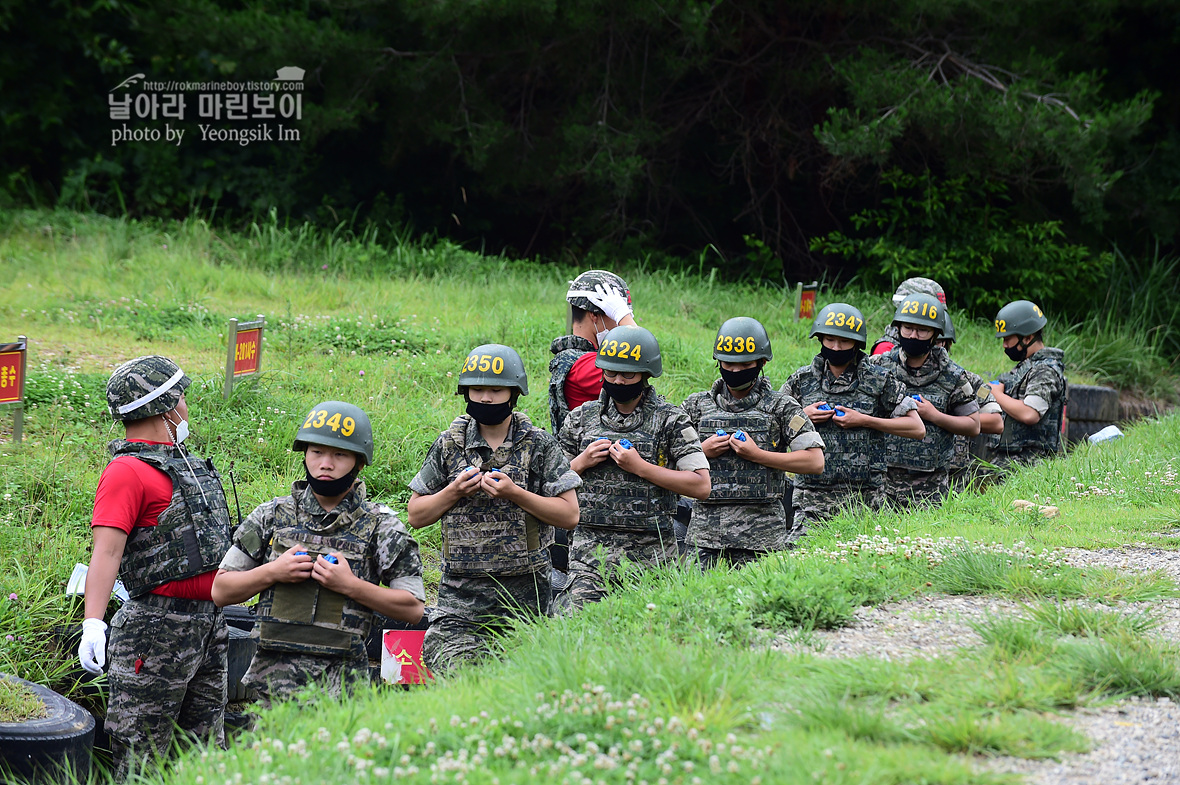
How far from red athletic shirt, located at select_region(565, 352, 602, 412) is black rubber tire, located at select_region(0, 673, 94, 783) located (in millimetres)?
2772

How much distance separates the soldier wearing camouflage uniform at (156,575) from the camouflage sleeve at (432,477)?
0.85 metres

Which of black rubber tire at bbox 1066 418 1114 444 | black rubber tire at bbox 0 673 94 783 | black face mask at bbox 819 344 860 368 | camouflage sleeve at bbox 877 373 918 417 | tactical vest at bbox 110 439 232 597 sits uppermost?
black face mask at bbox 819 344 860 368

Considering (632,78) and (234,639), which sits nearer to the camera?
(234,639)

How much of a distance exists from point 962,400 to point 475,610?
4.00m

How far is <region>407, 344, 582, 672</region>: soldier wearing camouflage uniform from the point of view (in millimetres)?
4605

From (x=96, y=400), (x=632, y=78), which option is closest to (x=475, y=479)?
(x=96, y=400)

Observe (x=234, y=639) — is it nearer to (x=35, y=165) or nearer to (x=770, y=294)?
(x=770, y=294)

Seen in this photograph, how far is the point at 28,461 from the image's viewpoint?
6480 millimetres

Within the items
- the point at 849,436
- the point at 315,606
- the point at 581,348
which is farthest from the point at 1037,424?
the point at 315,606

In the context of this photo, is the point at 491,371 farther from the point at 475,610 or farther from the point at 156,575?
the point at 156,575

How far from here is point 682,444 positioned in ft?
16.9

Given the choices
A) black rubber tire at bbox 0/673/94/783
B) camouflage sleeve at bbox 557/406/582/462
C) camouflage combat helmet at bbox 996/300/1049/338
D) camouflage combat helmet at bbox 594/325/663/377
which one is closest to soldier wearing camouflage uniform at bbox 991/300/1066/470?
camouflage combat helmet at bbox 996/300/1049/338

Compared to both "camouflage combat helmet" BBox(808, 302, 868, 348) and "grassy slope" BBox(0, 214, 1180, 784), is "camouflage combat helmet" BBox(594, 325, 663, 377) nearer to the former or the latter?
"grassy slope" BBox(0, 214, 1180, 784)

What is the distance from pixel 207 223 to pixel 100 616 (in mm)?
11467
